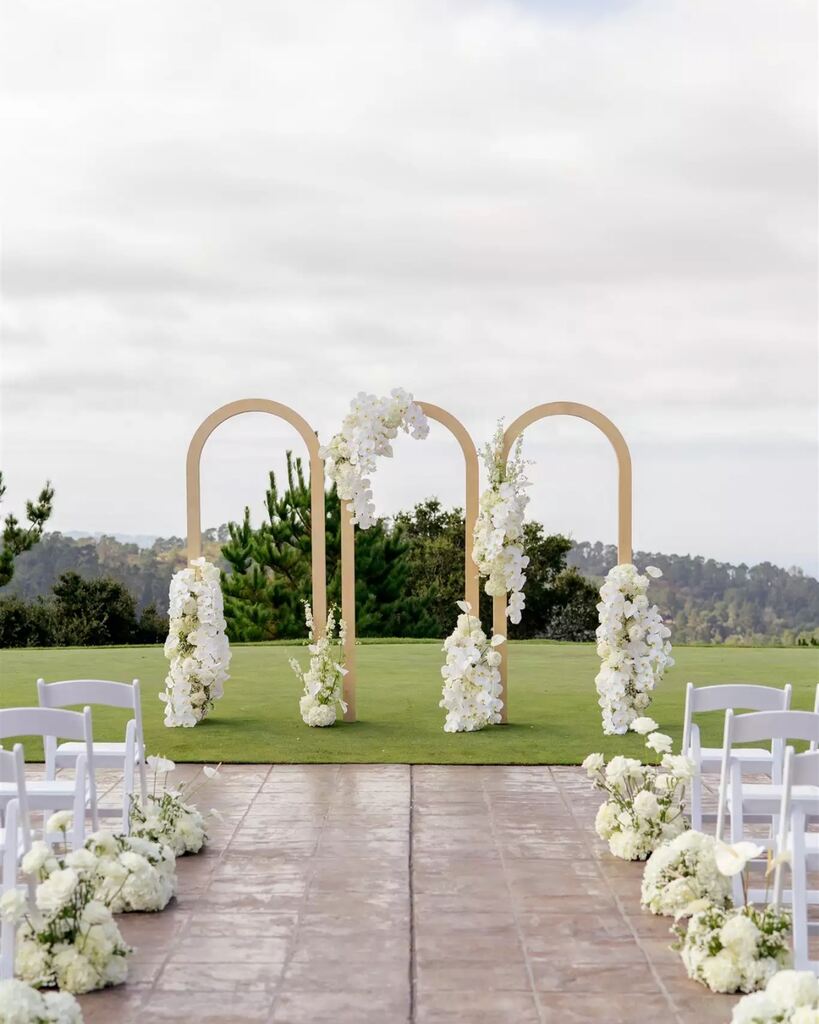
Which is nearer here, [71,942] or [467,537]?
[71,942]

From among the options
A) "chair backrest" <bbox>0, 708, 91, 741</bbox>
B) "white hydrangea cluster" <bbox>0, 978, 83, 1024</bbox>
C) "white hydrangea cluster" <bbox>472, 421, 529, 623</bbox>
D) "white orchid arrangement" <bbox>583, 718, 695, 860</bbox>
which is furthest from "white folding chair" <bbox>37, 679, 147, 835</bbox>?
"white hydrangea cluster" <bbox>472, 421, 529, 623</bbox>

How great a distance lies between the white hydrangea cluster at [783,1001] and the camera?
368 centimetres

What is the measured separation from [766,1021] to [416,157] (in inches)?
467

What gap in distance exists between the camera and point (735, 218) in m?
13.0

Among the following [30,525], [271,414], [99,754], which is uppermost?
[271,414]

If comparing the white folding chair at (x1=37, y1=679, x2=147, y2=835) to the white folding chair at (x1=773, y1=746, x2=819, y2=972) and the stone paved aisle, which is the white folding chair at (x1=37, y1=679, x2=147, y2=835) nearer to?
the stone paved aisle

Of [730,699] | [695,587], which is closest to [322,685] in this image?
[730,699]

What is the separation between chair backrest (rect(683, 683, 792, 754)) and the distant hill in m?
16.4

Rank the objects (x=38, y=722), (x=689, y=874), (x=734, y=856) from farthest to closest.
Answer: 1. (x=38, y=722)
2. (x=689, y=874)
3. (x=734, y=856)

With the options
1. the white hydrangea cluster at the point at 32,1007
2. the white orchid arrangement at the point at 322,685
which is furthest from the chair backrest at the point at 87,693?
the white orchid arrangement at the point at 322,685

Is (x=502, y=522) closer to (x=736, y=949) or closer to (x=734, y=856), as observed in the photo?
(x=736, y=949)

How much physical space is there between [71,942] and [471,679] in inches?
233

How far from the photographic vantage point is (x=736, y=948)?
465cm

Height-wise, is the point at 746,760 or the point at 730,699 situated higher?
the point at 730,699
